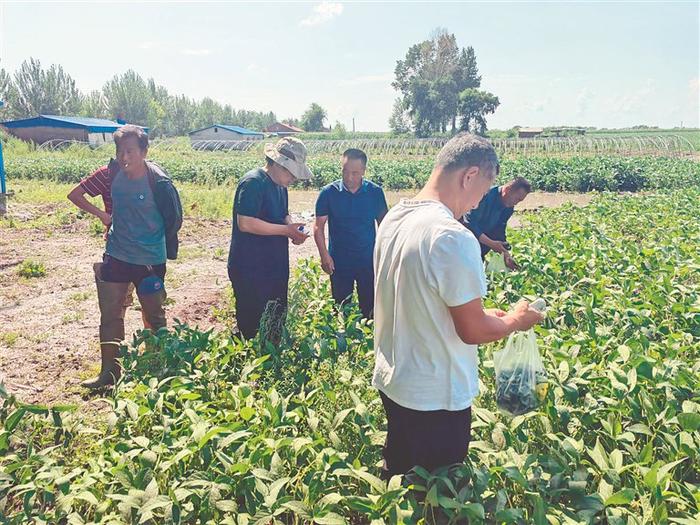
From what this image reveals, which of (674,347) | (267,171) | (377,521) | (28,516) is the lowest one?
(28,516)

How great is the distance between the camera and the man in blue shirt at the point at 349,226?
450 centimetres

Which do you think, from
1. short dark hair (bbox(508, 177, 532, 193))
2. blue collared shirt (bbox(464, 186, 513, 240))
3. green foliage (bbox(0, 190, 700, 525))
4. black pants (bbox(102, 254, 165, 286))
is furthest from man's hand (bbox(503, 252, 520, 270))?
black pants (bbox(102, 254, 165, 286))

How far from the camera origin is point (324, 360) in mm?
3561

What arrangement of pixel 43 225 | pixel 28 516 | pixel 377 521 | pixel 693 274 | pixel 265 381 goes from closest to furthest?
pixel 377 521, pixel 28 516, pixel 265 381, pixel 693 274, pixel 43 225

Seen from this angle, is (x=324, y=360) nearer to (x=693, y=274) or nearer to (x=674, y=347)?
(x=674, y=347)

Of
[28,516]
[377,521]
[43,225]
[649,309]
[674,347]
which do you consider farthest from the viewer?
[43,225]

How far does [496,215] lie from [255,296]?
2.70 metres

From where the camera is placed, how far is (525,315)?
2084 mm

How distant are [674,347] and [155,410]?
298cm

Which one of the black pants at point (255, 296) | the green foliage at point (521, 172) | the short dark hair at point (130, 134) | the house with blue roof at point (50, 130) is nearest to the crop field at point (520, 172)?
the green foliage at point (521, 172)

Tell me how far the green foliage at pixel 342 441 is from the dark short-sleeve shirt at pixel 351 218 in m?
0.69

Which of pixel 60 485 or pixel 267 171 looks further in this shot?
pixel 267 171

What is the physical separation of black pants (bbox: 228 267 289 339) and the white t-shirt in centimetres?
186

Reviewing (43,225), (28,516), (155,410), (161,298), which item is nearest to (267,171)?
(161,298)
